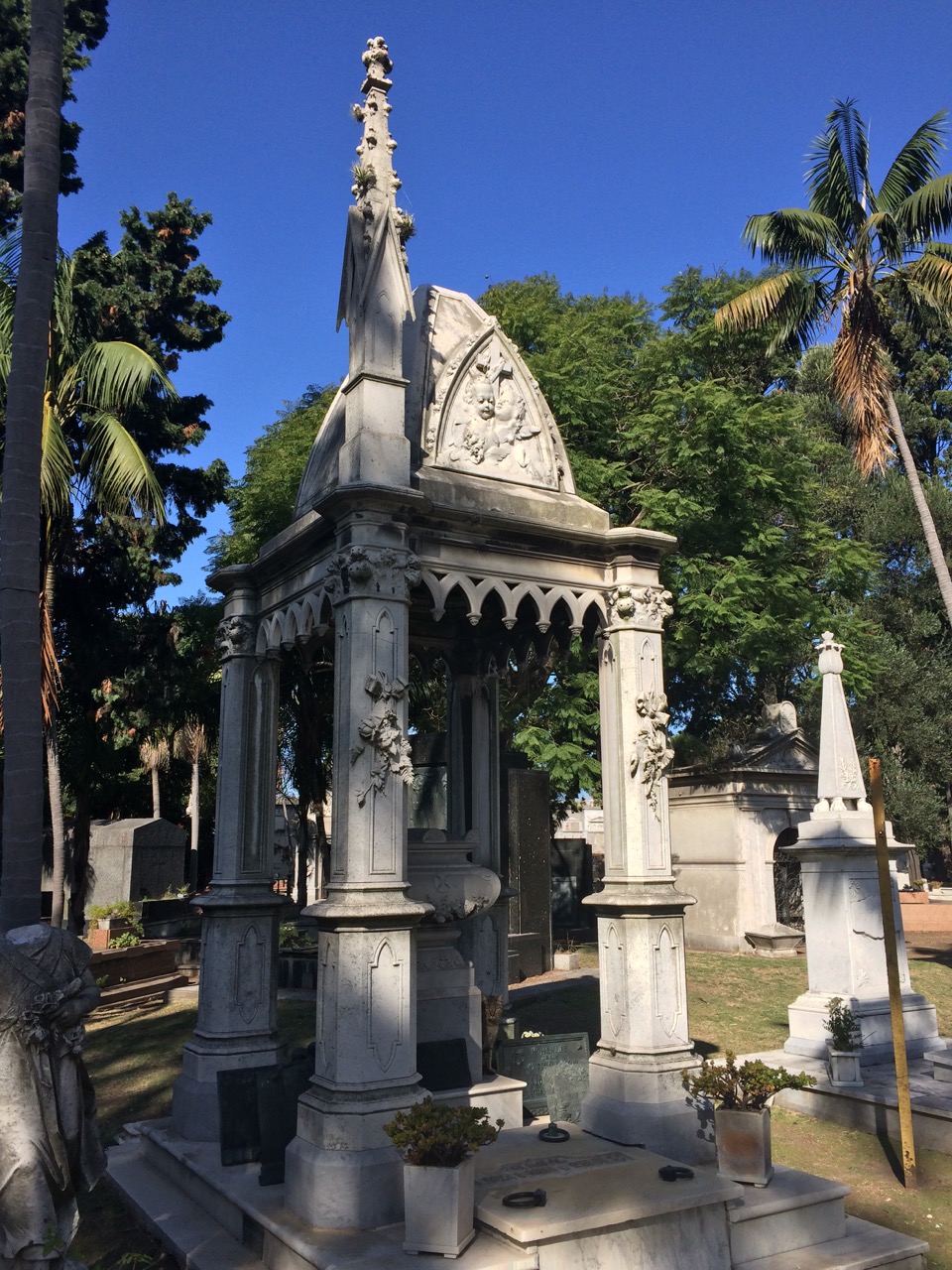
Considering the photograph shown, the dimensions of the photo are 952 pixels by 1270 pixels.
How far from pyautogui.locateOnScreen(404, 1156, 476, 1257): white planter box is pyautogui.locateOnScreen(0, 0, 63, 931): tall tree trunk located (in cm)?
246

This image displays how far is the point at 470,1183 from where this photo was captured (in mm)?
5391

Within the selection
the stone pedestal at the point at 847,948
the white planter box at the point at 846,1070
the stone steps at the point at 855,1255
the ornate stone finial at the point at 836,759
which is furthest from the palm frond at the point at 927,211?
the stone steps at the point at 855,1255

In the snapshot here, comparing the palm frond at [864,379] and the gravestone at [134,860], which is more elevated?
the palm frond at [864,379]

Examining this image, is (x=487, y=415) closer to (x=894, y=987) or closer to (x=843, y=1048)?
(x=894, y=987)

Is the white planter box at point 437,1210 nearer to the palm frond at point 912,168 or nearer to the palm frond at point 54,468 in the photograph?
the palm frond at point 54,468

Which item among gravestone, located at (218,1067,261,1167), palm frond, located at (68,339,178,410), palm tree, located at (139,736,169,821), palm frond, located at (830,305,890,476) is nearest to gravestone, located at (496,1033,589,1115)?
gravestone, located at (218,1067,261,1167)

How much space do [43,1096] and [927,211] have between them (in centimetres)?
1821

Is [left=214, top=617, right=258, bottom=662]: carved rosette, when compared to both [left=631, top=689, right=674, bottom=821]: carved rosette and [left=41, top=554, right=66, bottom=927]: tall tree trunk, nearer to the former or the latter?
[left=631, top=689, right=674, bottom=821]: carved rosette

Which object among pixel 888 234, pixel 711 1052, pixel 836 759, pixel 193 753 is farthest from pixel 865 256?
pixel 193 753

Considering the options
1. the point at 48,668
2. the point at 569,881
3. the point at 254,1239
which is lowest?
the point at 254,1239

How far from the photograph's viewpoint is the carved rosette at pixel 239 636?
901cm

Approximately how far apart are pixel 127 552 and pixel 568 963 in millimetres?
11411

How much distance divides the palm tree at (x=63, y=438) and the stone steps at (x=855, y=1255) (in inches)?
443

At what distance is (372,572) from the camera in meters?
6.76
